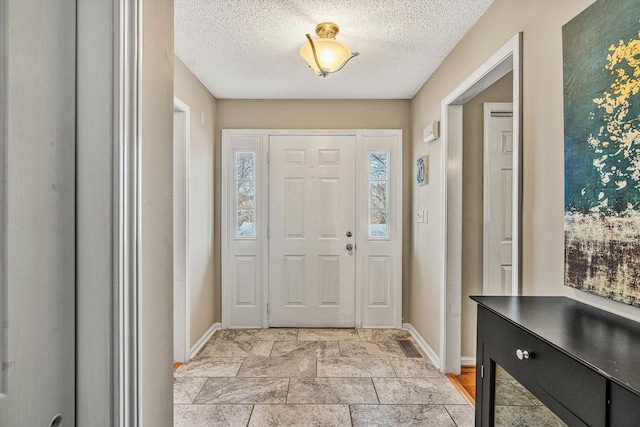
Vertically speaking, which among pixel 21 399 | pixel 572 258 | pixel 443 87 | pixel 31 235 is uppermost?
pixel 443 87

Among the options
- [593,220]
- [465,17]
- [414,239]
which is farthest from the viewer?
[414,239]

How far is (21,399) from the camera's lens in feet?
2.13

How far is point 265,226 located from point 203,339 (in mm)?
1242

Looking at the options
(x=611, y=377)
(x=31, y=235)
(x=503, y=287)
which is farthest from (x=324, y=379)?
(x=31, y=235)

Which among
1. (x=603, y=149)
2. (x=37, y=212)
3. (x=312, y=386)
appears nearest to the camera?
(x=37, y=212)

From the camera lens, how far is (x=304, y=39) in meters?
2.45

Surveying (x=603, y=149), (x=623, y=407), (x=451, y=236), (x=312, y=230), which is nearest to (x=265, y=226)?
(x=312, y=230)

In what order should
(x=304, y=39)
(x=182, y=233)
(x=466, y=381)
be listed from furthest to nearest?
(x=182, y=233) → (x=466, y=381) → (x=304, y=39)

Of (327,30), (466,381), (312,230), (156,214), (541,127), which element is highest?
(327,30)

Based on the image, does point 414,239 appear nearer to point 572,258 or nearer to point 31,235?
point 572,258

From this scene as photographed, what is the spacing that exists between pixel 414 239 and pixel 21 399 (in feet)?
11.1

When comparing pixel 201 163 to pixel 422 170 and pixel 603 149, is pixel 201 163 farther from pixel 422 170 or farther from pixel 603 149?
pixel 603 149

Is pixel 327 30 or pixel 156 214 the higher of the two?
pixel 327 30

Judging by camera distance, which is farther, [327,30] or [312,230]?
[312,230]
